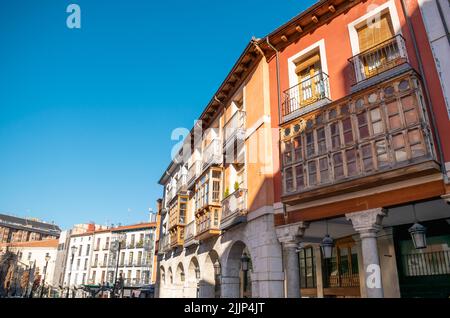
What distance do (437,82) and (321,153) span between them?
298 cm

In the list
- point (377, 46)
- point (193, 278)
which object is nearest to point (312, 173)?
point (377, 46)

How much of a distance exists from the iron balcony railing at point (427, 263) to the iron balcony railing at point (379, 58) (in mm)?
5251

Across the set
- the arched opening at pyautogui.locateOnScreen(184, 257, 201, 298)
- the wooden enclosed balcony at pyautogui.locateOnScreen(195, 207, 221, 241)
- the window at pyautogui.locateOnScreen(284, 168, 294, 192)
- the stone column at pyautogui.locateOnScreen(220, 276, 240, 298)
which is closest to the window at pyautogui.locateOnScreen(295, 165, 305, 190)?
the window at pyautogui.locateOnScreen(284, 168, 294, 192)

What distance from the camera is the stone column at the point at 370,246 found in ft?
25.2

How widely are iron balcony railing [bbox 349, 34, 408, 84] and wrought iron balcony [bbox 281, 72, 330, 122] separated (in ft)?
3.28

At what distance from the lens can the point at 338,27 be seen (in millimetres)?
10578

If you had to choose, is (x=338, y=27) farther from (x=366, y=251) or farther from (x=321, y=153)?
(x=366, y=251)

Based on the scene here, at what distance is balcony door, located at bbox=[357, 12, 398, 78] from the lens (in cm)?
902

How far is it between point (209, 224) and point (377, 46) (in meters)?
9.01

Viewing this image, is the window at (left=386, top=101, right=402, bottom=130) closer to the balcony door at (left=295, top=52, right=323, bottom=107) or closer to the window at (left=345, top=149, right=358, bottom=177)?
the window at (left=345, top=149, right=358, bottom=177)

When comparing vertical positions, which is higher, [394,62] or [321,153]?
[394,62]

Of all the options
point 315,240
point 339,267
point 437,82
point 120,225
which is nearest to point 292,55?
point 437,82

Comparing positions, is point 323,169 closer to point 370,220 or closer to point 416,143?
point 370,220

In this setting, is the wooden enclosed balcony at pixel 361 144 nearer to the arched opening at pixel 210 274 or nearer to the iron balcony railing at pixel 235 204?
the iron balcony railing at pixel 235 204
